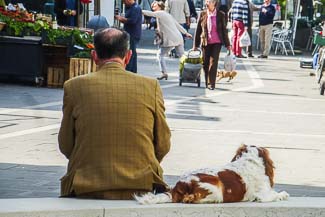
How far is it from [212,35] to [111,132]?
1333cm

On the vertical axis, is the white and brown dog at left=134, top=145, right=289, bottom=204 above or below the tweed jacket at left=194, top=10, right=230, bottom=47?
above

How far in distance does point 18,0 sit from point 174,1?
4773 millimetres

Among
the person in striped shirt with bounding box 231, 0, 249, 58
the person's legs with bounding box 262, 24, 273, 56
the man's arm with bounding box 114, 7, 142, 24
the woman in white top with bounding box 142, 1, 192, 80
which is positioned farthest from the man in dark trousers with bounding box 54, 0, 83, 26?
the person's legs with bounding box 262, 24, 273, 56

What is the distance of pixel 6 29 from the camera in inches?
712

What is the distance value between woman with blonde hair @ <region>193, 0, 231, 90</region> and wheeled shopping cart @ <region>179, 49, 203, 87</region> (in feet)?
0.68

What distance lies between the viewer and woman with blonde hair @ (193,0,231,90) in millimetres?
18812

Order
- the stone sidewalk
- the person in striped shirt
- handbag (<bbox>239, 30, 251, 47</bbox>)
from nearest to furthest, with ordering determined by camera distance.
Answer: the stone sidewalk
handbag (<bbox>239, 30, 251, 47</bbox>)
the person in striped shirt

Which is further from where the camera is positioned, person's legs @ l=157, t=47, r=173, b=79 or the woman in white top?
the woman in white top

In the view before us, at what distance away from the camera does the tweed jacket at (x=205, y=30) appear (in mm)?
18797

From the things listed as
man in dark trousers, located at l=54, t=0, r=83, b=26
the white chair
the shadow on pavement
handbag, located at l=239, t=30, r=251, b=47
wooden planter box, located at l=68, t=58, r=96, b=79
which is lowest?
the white chair

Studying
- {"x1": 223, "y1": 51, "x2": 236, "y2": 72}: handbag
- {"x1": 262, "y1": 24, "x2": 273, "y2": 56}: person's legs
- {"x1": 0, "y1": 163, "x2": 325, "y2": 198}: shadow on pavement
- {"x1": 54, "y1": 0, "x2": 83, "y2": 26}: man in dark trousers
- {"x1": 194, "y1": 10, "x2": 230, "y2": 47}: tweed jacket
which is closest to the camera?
{"x1": 0, "y1": 163, "x2": 325, "y2": 198}: shadow on pavement

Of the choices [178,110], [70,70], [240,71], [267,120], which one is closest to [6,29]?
[70,70]

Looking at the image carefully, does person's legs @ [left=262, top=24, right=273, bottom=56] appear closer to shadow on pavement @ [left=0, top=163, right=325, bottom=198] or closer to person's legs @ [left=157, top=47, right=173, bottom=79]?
person's legs @ [left=157, top=47, right=173, bottom=79]

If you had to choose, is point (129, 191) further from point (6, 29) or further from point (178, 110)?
point (6, 29)
